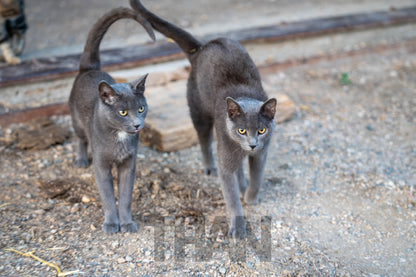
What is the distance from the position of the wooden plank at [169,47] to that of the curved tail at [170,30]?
1270 millimetres

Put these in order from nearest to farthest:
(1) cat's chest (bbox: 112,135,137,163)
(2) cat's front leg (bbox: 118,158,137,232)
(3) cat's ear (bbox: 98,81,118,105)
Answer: (3) cat's ear (bbox: 98,81,118,105) → (1) cat's chest (bbox: 112,135,137,163) → (2) cat's front leg (bbox: 118,158,137,232)

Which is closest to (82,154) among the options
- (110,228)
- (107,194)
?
(107,194)

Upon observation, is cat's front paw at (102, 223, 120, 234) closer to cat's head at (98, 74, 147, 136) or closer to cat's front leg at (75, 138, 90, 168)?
cat's head at (98, 74, 147, 136)

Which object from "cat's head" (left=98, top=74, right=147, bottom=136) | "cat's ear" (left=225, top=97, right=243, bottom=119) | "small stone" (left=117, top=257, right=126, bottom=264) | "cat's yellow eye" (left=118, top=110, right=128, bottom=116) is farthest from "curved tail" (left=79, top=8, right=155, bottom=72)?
"small stone" (left=117, top=257, right=126, bottom=264)

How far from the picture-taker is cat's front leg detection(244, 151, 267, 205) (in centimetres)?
311

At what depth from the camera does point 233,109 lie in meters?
2.73

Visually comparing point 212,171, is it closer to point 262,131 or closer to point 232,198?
point 232,198

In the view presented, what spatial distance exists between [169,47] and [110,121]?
2.30 meters

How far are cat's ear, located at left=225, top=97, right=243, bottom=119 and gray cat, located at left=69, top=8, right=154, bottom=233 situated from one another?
506 mm

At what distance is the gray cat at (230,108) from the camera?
273 centimetres

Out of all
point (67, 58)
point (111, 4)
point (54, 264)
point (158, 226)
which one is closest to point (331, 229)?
point (158, 226)

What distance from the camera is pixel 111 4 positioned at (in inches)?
249

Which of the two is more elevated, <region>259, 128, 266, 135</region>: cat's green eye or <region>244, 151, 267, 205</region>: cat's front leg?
<region>259, 128, 266, 135</region>: cat's green eye

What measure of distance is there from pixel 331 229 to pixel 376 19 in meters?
3.64
